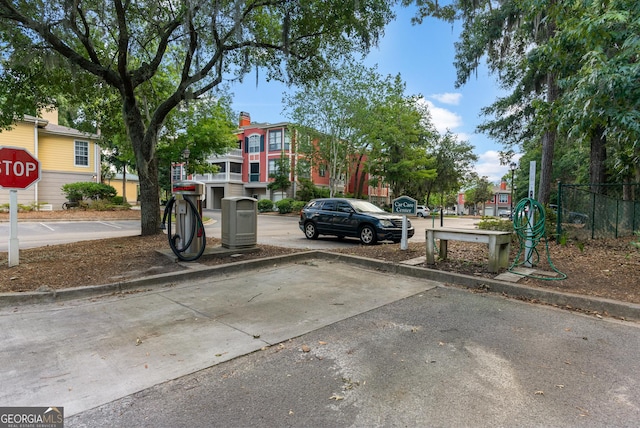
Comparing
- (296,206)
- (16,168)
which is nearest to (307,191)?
(296,206)

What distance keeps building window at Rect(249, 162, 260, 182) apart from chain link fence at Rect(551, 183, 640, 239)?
31.5m

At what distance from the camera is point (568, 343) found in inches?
136

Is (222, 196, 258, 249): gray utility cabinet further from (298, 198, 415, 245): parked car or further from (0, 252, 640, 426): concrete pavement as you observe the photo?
(298, 198, 415, 245): parked car

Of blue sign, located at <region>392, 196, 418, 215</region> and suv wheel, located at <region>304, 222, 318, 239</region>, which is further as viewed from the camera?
suv wheel, located at <region>304, 222, 318, 239</region>

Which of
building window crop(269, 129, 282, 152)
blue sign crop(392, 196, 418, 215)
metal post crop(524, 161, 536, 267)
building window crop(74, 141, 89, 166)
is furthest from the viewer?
building window crop(269, 129, 282, 152)

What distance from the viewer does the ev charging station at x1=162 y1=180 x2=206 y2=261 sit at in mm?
6848

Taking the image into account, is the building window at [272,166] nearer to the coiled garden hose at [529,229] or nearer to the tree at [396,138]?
the tree at [396,138]

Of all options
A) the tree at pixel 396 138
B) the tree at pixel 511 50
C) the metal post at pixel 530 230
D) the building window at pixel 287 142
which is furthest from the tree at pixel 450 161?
the metal post at pixel 530 230

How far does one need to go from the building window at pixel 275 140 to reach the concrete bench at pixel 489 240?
103 feet

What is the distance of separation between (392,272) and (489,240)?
183 centimetres

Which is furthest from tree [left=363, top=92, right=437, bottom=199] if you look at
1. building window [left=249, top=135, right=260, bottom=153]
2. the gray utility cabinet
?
the gray utility cabinet

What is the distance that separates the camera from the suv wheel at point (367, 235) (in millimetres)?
10562

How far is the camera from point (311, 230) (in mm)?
12586

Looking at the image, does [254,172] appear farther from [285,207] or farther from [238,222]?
[238,222]
